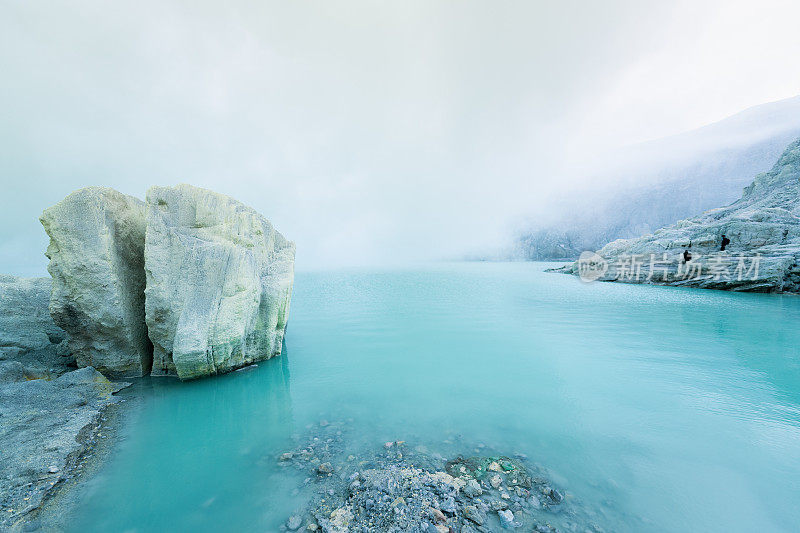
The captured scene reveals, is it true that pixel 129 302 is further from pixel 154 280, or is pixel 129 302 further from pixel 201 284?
pixel 201 284

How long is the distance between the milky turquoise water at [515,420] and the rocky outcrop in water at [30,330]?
188 inches

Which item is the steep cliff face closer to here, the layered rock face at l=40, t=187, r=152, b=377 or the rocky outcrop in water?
the layered rock face at l=40, t=187, r=152, b=377

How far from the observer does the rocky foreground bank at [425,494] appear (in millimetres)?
5176

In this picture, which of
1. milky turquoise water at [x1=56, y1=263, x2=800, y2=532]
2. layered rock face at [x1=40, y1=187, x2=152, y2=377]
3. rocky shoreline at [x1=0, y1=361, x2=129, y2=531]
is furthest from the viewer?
layered rock face at [x1=40, y1=187, x2=152, y2=377]

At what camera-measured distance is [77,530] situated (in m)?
5.26

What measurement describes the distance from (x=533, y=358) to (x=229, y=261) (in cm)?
1575

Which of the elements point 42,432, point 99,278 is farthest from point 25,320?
point 42,432

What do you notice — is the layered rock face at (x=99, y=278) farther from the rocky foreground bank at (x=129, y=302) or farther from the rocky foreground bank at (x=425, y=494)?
the rocky foreground bank at (x=425, y=494)

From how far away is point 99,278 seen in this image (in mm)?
10742

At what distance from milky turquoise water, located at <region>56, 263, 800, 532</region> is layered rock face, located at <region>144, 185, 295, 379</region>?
4.21ft

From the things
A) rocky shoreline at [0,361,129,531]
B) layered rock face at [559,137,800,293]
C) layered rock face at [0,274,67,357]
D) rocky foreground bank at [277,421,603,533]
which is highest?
layered rock face at [559,137,800,293]

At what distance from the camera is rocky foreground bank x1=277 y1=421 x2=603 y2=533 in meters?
5.18

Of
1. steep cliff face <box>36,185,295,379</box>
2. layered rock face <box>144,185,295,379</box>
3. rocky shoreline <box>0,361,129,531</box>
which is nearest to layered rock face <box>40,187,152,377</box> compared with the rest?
steep cliff face <box>36,185,295,379</box>

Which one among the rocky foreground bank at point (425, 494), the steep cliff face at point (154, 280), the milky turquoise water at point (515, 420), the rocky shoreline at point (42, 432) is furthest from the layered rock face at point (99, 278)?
the rocky foreground bank at point (425, 494)
